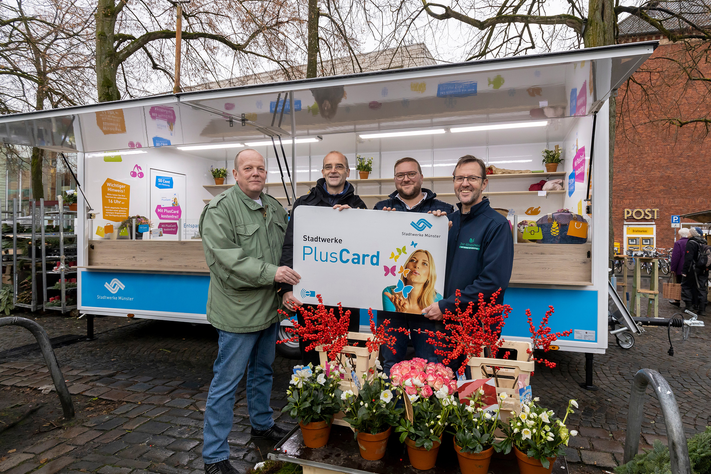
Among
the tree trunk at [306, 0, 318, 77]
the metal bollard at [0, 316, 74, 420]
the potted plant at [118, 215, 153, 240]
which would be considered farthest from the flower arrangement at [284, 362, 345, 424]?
the tree trunk at [306, 0, 318, 77]

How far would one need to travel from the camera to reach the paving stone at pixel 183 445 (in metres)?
2.75

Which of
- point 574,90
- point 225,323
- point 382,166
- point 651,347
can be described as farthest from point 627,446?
point 382,166

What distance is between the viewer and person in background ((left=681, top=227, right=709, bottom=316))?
816 centimetres

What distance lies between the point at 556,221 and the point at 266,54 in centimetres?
622

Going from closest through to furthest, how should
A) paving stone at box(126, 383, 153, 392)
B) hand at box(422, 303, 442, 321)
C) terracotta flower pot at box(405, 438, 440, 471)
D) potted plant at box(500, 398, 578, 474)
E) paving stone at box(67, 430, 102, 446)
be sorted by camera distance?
potted plant at box(500, 398, 578, 474), terracotta flower pot at box(405, 438, 440, 471), hand at box(422, 303, 442, 321), paving stone at box(67, 430, 102, 446), paving stone at box(126, 383, 153, 392)

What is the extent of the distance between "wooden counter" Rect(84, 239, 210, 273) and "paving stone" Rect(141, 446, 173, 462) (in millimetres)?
Answer: 2065

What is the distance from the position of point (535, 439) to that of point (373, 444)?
0.60 metres

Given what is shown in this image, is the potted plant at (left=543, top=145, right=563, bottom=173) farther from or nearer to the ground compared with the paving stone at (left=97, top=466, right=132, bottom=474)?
farther from the ground

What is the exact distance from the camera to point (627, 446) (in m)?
2.00

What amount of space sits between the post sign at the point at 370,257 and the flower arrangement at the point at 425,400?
52 cm

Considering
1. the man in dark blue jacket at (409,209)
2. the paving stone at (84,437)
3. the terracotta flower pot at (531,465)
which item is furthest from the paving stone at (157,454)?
the terracotta flower pot at (531,465)

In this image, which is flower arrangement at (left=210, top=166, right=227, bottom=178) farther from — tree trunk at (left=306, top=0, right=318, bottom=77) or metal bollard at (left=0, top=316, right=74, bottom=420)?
metal bollard at (left=0, top=316, right=74, bottom=420)

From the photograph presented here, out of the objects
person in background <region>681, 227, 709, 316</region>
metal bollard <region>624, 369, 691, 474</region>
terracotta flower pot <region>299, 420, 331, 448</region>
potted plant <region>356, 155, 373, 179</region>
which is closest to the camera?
metal bollard <region>624, 369, 691, 474</region>

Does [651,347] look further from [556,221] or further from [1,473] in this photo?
[1,473]
